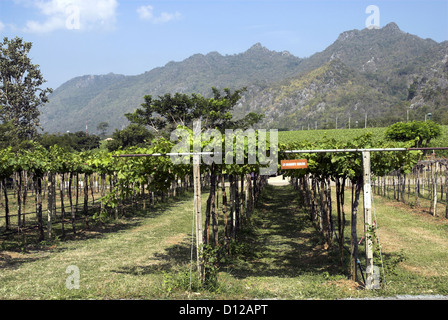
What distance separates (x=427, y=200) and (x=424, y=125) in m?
31.4

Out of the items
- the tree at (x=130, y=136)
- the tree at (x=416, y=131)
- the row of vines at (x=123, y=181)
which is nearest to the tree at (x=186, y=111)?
the row of vines at (x=123, y=181)

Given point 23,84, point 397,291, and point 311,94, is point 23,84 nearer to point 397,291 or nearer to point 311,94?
point 397,291

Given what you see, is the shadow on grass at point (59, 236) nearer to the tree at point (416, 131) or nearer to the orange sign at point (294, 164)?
the orange sign at point (294, 164)

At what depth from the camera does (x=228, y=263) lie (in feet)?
32.3

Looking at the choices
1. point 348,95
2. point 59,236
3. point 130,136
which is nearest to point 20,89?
point 130,136

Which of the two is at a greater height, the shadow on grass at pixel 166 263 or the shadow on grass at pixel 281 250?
the shadow on grass at pixel 166 263

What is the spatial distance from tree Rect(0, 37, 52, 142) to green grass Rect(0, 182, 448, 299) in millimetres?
45970

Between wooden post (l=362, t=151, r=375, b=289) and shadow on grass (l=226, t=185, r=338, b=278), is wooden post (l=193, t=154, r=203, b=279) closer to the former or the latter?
shadow on grass (l=226, t=185, r=338, b=278)

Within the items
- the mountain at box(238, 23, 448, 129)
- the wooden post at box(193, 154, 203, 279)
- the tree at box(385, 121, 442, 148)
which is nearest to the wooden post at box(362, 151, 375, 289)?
the wooden post at box(193, 154, 203, 279)

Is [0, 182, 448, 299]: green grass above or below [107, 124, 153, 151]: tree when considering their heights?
below

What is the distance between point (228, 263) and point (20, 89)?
57.2 meters

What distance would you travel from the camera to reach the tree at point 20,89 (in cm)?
5394

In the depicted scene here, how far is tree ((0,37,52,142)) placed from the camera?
53.9m

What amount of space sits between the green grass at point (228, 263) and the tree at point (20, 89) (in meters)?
46.0
